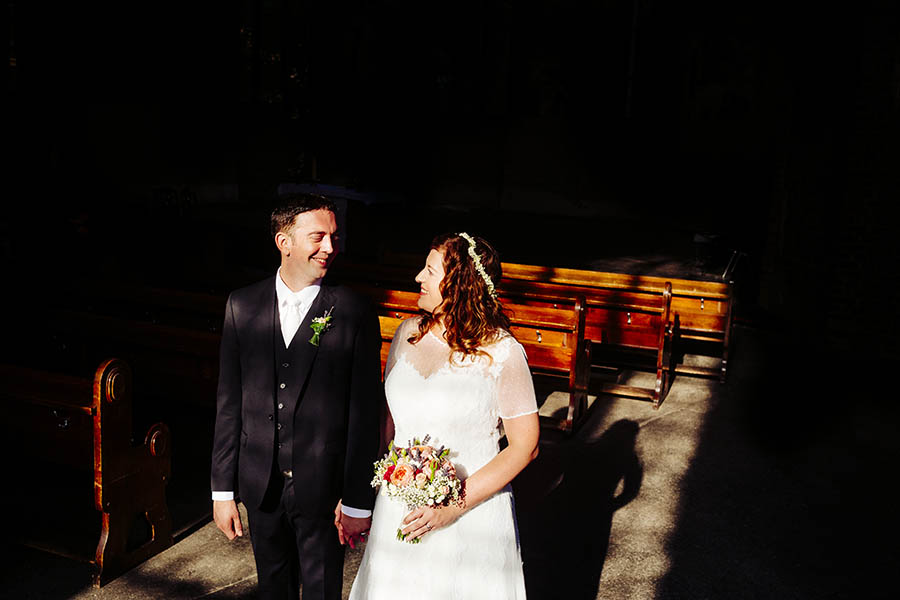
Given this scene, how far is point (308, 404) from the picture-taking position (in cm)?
285

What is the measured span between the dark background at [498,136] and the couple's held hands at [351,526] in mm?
7255

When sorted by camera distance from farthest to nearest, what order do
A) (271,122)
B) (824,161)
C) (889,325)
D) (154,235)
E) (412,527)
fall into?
(271,122) < (154,235) < (824,161) < (889,325) < (412,527)

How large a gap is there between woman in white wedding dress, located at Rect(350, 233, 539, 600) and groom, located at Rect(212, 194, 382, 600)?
0.16 m

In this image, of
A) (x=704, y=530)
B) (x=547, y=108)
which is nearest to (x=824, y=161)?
(x=704, y=530)

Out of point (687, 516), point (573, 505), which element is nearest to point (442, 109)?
point (573, 505)

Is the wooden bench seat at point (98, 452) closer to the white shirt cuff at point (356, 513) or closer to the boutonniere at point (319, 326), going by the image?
the boutonniere at point (319, 326)

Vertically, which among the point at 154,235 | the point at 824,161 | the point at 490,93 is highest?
the point at 490,93

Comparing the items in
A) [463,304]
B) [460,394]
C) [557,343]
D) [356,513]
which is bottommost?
[557,343]

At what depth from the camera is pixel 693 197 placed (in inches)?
742

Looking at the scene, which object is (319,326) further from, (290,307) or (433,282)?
(433,282)

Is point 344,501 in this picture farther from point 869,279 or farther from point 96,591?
point 869,279

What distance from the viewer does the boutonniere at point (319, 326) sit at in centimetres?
279

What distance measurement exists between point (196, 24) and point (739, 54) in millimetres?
12654

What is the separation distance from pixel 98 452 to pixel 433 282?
7.31ft
